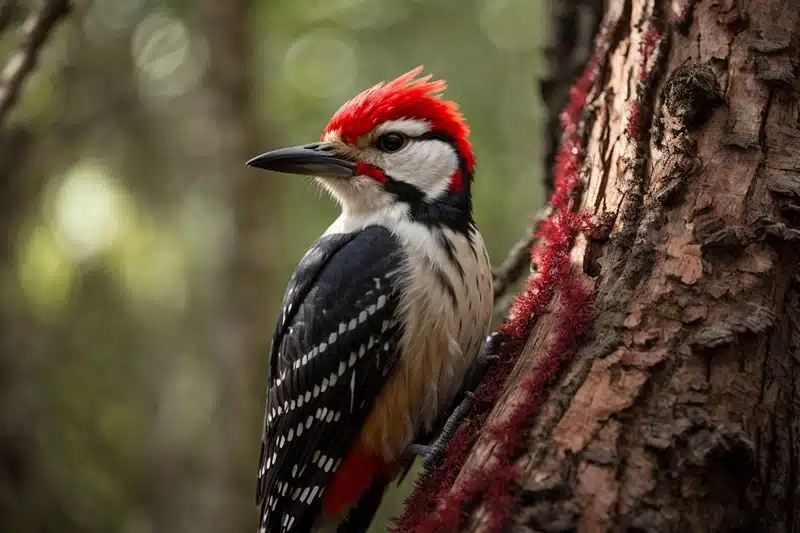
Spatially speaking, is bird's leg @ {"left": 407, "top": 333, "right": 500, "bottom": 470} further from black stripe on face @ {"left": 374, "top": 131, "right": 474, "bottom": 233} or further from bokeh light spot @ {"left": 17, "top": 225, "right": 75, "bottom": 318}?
bokeh light spot @ {"left": 17, "top": 225, "right": 75, "bottom": 318}

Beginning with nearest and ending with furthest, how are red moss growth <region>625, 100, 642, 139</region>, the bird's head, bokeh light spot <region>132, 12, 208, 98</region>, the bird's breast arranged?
red moss growth <region>625, 100, 642, 139</region>
the bird's breast
the bird's head
bokeh light spot <region>132, 12, 208, 98</region>

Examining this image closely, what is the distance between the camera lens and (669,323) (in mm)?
2289

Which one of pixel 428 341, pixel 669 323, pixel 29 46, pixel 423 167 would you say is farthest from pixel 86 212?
pixel 669 323

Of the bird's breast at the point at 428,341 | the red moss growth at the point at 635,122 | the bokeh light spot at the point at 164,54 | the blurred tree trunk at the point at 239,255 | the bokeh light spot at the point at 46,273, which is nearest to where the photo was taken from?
the red moss growth at the point at 635,122

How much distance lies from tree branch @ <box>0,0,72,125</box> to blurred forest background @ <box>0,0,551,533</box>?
1.38 m

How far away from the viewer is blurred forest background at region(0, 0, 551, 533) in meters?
6.50

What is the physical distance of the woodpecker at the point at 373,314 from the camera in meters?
3.06

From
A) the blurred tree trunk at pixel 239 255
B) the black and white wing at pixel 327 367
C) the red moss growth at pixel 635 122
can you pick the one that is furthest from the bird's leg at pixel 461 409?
the blurred tree trunk at pixel 239 255

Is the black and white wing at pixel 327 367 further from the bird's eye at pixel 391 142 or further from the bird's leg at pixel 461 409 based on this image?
the bird's eye at pixel 391 142

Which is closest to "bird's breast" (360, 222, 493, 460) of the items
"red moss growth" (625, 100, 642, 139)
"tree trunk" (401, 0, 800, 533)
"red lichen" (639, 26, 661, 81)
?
"tree trunk" (401, 0, 800, 533)

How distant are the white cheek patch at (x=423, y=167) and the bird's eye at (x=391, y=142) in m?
0.03

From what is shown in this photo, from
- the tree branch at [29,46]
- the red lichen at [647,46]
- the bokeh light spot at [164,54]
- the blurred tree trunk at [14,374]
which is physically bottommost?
the blurred tree trunk at [14,374]

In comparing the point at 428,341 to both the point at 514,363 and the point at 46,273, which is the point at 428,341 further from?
the point at 46,273

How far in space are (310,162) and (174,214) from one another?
6152mm
